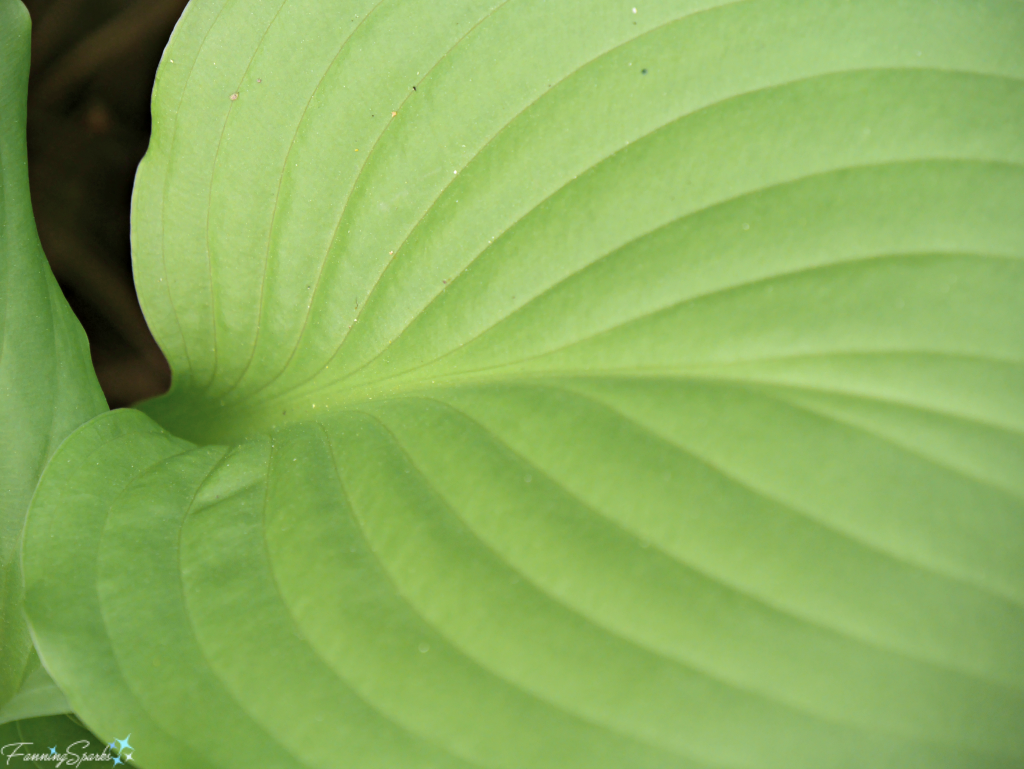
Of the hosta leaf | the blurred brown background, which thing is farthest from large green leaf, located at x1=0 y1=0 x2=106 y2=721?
the blurred brown background

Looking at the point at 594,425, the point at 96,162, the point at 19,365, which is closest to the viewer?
the point at 594,425

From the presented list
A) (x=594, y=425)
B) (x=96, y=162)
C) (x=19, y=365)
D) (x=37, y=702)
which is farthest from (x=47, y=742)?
(x=96, y=162)

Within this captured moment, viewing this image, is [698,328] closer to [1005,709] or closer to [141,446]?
[1005,709]

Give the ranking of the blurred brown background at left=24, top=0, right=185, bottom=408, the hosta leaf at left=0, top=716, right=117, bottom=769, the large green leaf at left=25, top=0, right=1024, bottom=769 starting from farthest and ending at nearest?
the blurred brown background at left=24, top=0, right=185, bottom=408 → the hosta leaf at left=0, top=716, right=117, bottom=769 → the large green leaf at left=25, top=0, right=1024, bottom=769

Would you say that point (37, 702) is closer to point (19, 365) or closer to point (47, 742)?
point (47, 742)

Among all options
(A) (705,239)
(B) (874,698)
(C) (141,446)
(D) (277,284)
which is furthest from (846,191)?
(C) (141,446)

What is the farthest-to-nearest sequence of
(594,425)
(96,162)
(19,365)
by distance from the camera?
(96,162), (19,365), (594,425)

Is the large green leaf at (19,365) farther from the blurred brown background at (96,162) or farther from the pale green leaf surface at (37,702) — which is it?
the blurred brown background at (96,162)

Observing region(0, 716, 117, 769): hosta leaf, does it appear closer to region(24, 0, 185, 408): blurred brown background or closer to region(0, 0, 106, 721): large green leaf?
region(0, 0, 106, 721): large green leaf
